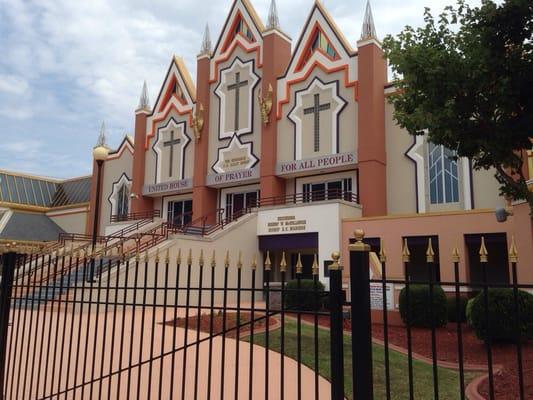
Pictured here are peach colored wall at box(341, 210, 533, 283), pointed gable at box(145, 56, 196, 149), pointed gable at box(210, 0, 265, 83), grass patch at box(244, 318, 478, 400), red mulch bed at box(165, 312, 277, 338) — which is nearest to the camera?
grass patch at box(244, 318, 478, 400)

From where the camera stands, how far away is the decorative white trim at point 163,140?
33634 millimetres

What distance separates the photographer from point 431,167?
23984mm

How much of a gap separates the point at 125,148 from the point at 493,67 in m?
34.4

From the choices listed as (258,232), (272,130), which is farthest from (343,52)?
(258,232)

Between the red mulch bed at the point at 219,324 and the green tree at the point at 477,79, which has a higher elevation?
the green tree at the point at 477,79

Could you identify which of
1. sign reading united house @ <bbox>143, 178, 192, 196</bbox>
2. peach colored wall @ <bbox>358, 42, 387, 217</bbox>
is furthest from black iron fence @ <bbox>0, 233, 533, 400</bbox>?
sign reading united house @ <bbox>143, 178, 192, 196</bbox>

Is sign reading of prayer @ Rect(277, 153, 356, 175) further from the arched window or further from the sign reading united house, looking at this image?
the arched window

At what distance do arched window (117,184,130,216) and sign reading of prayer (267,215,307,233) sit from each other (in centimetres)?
1647

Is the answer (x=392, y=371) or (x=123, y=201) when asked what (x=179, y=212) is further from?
(x=392, y=371)

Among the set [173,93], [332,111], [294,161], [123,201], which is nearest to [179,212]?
[123,201]

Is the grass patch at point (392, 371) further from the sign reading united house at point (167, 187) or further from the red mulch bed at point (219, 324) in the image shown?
the sign reading united house at point (167, 187)

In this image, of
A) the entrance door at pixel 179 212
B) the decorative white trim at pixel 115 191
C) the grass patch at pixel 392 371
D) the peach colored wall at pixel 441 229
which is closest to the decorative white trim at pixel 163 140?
the entrance door at pixel 179 212

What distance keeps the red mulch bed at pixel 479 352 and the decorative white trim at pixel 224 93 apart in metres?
17.8

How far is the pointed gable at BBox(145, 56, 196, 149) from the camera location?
35031 millimetres
